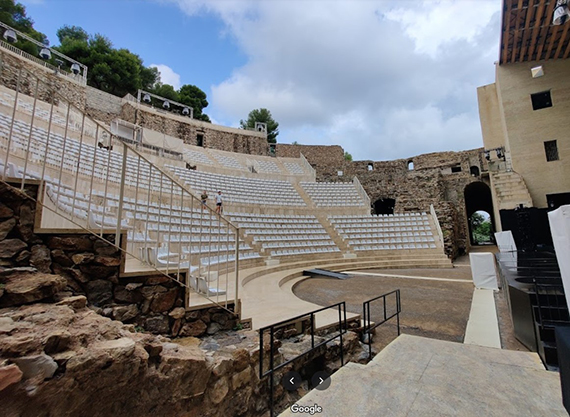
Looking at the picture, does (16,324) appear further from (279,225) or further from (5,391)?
(279,225)

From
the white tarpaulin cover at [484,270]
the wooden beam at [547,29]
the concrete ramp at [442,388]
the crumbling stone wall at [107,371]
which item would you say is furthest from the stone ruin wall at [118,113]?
the wooden beam at [547,29]

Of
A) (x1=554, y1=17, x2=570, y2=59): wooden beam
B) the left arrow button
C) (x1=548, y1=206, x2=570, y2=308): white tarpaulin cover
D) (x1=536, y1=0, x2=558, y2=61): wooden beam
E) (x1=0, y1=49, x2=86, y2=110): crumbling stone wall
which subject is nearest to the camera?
(x1=548, y1=206, x2=570, y2=308): white tarpaulin cover

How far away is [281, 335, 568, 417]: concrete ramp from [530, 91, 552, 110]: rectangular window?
1616cm

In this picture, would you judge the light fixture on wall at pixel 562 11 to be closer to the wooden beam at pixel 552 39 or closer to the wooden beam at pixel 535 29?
the wooden beam at pixel 535 29

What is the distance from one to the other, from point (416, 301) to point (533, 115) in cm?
1410

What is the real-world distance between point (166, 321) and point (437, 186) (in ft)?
69.0

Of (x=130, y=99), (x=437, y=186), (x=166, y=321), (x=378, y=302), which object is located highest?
(x=130, y=99)

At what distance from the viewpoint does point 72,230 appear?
Answer: 2.24 meters

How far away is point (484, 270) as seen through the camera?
6090 mm

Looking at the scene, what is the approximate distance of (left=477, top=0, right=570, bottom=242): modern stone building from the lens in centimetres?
1161

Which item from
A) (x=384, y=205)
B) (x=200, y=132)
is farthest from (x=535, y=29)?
(x=200, y=132)

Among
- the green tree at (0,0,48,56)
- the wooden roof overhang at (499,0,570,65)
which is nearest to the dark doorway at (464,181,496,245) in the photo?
the wooden roof overhang at (499,0,570,65)

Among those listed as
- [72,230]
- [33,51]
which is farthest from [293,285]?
[33,51]

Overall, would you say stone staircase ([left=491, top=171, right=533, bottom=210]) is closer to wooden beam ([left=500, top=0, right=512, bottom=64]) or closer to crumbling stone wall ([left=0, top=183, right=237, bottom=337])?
wooden beam ([left=500, top=0, right=512, bottom=64])
